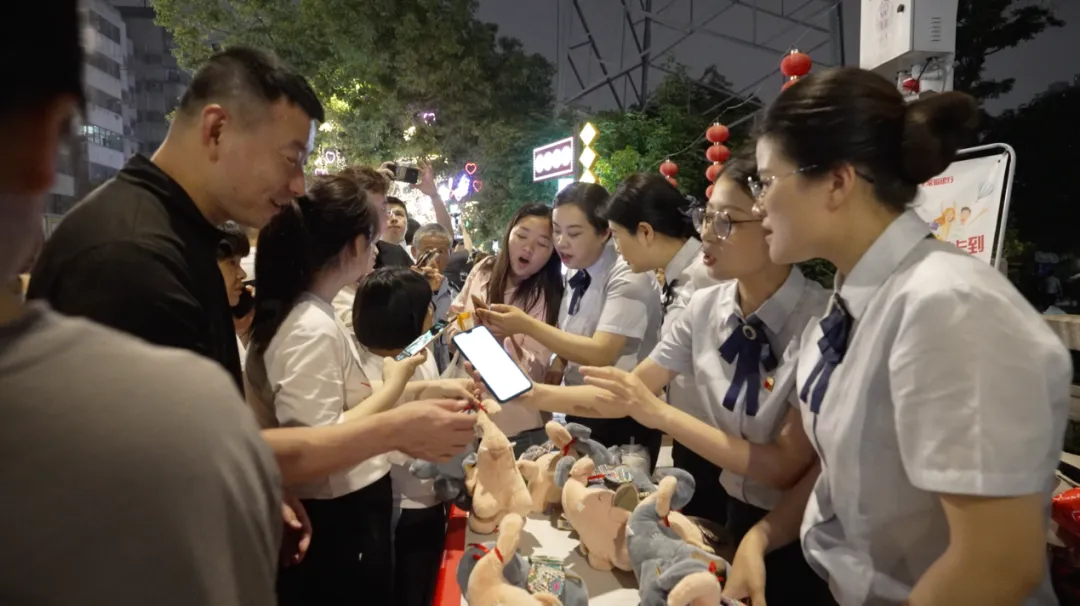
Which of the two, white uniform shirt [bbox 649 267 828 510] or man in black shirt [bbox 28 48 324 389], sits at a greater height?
man in black shirt [bbox 28 48 324 389]

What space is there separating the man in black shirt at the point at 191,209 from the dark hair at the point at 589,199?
4.79ft

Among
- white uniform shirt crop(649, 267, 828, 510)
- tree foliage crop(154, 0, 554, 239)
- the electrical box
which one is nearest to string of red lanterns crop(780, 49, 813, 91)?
the electrical box

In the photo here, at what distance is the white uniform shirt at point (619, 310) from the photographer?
2557 mm

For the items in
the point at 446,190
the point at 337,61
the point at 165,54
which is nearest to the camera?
the point at 337,61

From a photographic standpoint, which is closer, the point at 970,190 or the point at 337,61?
the point at 970,190

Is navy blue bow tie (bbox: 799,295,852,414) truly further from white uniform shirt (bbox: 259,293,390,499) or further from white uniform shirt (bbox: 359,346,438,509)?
white uniform shirt (bbox: 359,346,438,509)

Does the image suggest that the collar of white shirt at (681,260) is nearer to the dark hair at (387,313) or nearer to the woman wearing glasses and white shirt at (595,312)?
the woman wearing glasses and white shirt at (595,312)

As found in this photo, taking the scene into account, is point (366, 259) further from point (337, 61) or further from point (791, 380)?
point (337, 61)

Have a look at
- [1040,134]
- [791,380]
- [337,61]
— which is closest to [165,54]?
[337,61]

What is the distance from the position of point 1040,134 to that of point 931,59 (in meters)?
9.23

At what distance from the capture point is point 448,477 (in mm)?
2092

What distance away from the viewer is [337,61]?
12.7 m

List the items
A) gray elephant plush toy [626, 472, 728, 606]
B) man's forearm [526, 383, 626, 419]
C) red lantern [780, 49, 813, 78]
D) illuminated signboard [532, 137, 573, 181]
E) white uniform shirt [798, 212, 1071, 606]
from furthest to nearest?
illuminated signboard [532, 137, 573, 181], red lantern [780, 49, 813, 78], man's forearm [526, 383, 626, 419], gray elephant plush toy [626, 472, 728, 606], white uniform shirt [798, 212, 1071, 606]

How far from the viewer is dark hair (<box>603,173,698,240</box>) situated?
8.11ft
